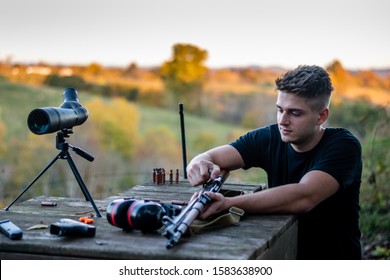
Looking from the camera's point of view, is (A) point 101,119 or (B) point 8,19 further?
(A) point 101,119

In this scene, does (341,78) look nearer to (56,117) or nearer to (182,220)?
(56,117)

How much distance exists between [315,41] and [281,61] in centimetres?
132

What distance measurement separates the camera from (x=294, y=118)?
10.7 feet

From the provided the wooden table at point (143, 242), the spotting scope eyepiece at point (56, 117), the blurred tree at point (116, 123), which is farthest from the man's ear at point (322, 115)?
the blurred tree at point (116, 123)

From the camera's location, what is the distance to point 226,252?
2.30 meters

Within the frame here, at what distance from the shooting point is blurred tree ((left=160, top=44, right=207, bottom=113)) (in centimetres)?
1348

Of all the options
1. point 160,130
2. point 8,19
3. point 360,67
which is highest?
point 8,19

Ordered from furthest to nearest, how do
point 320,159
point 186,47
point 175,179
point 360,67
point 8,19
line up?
point 186,47 < point 8,19 < point 360,67 < point 175,179 < point 320,159

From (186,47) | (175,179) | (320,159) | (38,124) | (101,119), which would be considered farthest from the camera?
(101,119)

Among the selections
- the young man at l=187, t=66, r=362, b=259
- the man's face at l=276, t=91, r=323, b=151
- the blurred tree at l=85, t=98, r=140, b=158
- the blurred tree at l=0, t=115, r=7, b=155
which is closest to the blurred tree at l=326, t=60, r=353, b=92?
the blurred tree at l=85, t=98, r=140, b=158

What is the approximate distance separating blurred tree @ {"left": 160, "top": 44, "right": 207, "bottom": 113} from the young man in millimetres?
9905

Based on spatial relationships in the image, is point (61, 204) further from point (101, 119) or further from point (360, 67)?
point (101, 119)

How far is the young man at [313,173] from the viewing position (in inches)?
119

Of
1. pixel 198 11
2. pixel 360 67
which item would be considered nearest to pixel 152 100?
pixel 198 11
